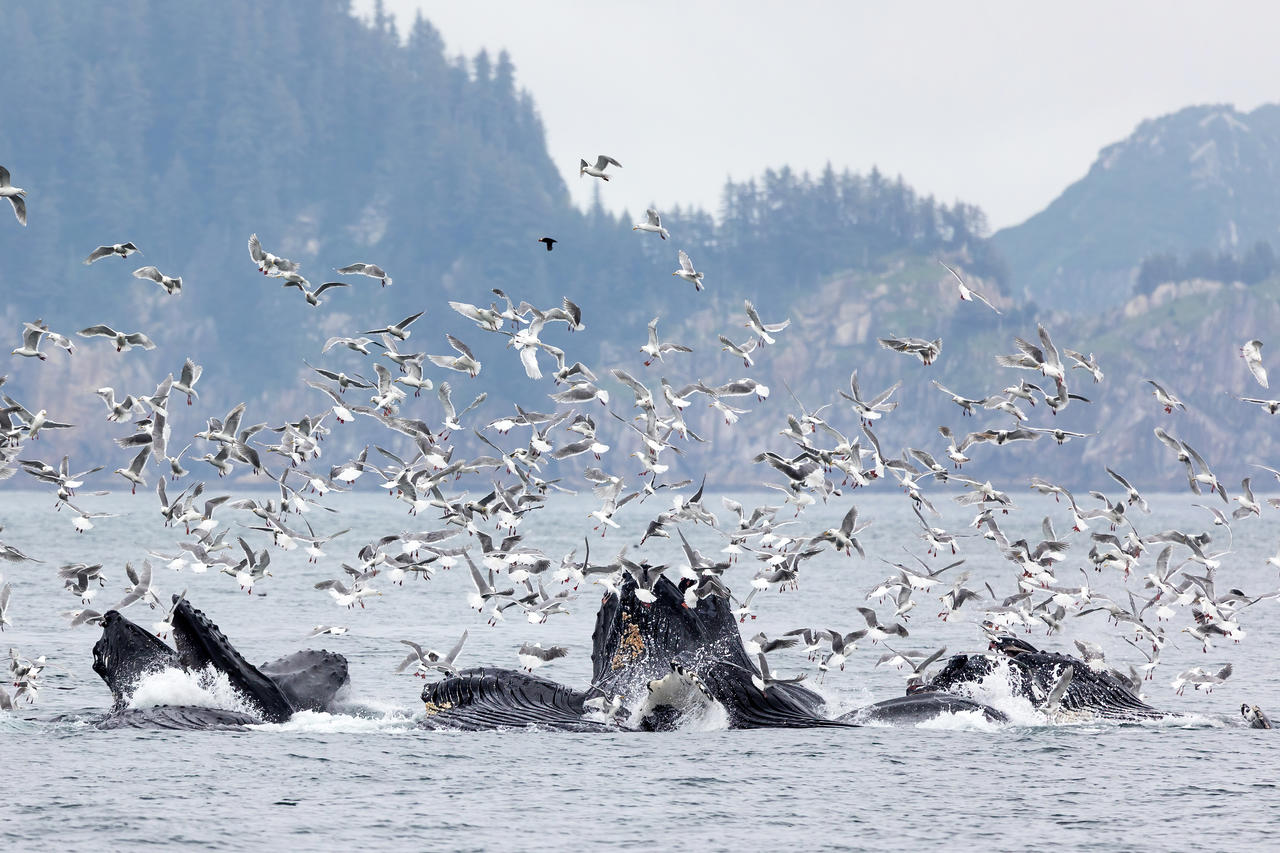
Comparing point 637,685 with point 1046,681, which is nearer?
point 637,685

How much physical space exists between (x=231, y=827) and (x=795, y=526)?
124 m

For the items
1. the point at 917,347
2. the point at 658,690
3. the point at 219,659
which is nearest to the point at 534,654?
the point at 658,690

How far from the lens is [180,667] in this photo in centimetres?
2595

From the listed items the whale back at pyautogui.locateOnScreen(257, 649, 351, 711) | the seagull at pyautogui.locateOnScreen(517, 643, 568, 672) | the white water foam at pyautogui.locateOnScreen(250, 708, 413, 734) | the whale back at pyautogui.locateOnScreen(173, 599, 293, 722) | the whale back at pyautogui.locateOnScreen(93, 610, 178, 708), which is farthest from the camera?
the whale back at pyautogui.locateOnScreen(257, 649, 351, 711)

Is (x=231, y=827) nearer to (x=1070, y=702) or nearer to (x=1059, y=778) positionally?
→ (x=1059, y=778)

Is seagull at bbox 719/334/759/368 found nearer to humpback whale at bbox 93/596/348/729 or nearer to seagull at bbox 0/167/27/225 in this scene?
humpback whale at bbox 93/596/348/729

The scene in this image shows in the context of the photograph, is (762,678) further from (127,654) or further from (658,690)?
(127,654)

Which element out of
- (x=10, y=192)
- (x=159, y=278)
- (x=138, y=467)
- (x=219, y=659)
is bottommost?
(x=219, y=659)

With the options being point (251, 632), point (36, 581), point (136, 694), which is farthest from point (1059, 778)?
→ point (36, 581)

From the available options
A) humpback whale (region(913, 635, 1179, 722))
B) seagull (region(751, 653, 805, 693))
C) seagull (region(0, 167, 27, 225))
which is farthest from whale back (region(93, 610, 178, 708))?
humpback whale (region(913, 635, 1179, 722))

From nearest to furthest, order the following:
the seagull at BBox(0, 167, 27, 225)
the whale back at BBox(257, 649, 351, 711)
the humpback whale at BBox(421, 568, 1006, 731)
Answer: the seagull at BBox(0, 167, 27, 225) → the humpback whale at BBox(421, 568, 1006, 731) → the whale back at BBox(257, 649, 351, 711)

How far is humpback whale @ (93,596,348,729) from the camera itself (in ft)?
83.6

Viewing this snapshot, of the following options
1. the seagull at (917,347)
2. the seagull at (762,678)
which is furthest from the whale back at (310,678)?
the seagull at (917,347)

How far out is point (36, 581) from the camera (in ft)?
207
